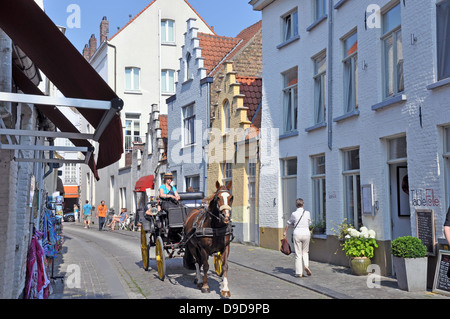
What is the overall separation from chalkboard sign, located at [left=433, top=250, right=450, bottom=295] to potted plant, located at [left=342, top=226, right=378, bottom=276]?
2.33 meters

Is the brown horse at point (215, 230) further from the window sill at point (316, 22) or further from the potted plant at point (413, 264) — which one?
the window sill at point (316, 22)

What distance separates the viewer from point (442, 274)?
368 inches

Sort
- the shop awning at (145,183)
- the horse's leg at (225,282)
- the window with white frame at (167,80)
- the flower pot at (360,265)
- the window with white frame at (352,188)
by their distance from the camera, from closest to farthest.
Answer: the horse's leg at (225,282), the flower pot at (360,265), the window with white frame at (352,188), the shop awning at (145,183), the window with white frame at (167,80)

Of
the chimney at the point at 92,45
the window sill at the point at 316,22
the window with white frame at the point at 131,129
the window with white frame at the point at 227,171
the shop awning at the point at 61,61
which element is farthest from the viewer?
the chimney at the point at 92,45

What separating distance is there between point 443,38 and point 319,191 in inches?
251

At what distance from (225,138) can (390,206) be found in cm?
1024

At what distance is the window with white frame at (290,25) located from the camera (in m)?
17.4

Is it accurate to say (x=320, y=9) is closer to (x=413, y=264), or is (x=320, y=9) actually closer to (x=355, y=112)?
(x=355, y=112)

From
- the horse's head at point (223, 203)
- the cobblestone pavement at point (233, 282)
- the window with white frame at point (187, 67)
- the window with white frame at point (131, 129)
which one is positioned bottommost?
the cobblestone pavement at point (233, 282)

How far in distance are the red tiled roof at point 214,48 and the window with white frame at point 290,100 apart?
7825 mm

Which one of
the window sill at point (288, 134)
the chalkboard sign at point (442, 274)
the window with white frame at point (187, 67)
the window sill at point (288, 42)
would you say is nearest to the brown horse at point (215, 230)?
the chalkboard sign at point (442, 274)

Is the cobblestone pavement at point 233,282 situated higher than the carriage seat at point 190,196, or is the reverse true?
the carriage seat at point 190,196

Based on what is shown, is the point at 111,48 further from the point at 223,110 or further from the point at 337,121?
the point at 337,121

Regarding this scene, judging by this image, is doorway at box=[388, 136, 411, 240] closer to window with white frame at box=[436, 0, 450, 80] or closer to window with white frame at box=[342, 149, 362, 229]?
window with white frame at box=[342, 149, 362, 229]
